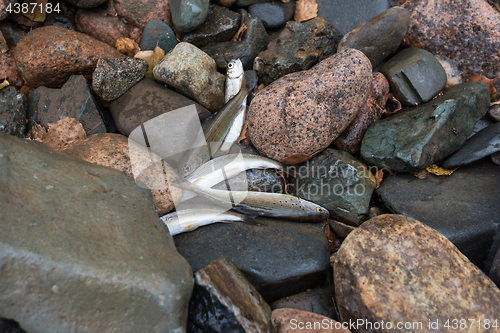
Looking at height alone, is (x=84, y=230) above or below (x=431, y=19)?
below

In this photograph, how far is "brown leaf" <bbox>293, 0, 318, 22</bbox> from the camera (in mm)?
4844

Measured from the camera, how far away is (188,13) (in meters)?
4.20

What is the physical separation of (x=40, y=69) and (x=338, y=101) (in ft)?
12.0

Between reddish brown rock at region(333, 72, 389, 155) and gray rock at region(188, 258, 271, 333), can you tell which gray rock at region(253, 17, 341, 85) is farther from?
gray rock at region(188, 258, 271, 333)

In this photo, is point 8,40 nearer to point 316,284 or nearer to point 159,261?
point 159,261

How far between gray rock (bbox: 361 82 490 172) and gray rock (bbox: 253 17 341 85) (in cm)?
136

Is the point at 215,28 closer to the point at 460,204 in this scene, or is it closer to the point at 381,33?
the point at 381,33

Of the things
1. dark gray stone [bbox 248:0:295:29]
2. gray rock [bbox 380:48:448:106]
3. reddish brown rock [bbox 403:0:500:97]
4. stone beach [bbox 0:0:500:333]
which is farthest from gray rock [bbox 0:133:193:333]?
reddish brown rock [bbox 403:0:500:97]

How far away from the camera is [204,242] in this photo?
312 cm

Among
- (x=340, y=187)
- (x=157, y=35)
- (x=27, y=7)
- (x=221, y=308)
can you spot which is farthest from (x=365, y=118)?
(x=27, y=7)

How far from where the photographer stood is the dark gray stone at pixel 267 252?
9.59 feet

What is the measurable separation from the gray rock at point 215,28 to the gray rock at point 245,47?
10 centimetres

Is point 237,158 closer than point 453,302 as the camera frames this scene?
No

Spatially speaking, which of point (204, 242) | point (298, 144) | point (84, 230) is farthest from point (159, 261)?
point (298, 144)
